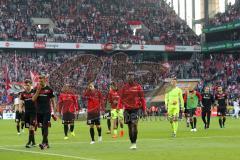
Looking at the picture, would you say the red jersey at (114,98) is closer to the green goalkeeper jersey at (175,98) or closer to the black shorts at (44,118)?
the green goalkeeper jersey at (175,98)

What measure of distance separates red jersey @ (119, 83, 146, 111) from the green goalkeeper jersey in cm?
815

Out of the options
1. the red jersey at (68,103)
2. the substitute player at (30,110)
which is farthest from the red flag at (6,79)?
the substitute player at (30,110)

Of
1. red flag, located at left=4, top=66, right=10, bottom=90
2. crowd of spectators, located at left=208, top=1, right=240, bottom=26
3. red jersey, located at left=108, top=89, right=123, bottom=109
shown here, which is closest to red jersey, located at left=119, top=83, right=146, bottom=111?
red jersey, located at left=108, top=89, right=123, bottom=109

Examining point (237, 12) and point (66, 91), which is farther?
point (237, 12)

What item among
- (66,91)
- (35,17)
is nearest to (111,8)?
(35,17)

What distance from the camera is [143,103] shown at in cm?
1997

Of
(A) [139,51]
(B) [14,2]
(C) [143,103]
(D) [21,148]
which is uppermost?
(B) [14,2]

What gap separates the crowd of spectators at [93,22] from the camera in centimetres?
7469

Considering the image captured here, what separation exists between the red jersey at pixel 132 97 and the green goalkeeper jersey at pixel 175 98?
8.15 metres

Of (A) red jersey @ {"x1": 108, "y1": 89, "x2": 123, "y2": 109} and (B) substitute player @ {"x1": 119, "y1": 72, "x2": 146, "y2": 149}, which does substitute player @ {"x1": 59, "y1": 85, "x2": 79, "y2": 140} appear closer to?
(A) red jersey @ {"x1": 108, "y1": 89, "x2": 123, "y2": 109}

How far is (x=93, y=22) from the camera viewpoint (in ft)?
263

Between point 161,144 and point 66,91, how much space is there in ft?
22.4

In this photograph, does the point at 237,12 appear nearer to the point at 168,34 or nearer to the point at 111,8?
the point at 168,34

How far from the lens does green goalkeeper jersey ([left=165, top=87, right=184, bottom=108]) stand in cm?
2797
